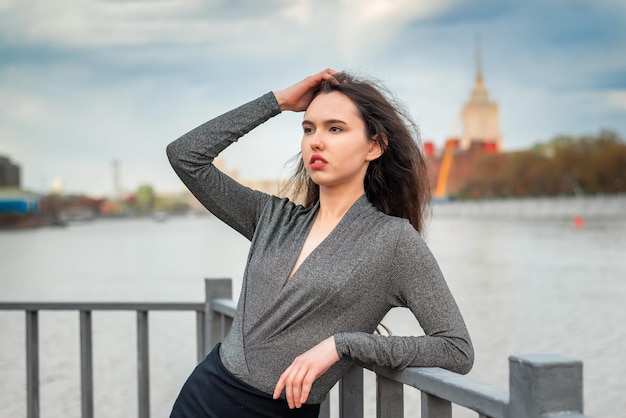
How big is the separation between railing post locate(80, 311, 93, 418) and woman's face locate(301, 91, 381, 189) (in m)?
1.45

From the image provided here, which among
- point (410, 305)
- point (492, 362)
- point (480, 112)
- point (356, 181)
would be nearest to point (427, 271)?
point (410, 305)

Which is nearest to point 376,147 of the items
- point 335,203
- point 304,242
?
point 335,203

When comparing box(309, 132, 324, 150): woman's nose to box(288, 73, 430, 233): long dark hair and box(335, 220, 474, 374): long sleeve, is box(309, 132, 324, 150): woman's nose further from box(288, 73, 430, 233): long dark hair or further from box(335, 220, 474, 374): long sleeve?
box(335, 220, 474, 374): long sleeve

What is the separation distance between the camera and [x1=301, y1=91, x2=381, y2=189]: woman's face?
76.8 inches

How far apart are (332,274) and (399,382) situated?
0.28 meters

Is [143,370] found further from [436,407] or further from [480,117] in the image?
[480,117]

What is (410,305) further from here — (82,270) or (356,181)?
(82,270)

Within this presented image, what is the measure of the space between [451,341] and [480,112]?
143701mm

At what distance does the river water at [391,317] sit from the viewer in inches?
423

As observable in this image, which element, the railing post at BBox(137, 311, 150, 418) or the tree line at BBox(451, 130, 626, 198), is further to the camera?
the tree line at BBox(451, 130, 626, 198)

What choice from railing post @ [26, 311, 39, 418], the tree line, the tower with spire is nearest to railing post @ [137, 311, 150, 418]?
railing post @ [26, 311, 39, 418]

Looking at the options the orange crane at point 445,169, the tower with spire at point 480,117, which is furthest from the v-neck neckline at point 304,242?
the tower with spire at point 480,117

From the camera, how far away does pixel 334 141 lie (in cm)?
196

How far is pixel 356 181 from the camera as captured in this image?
204 cm
